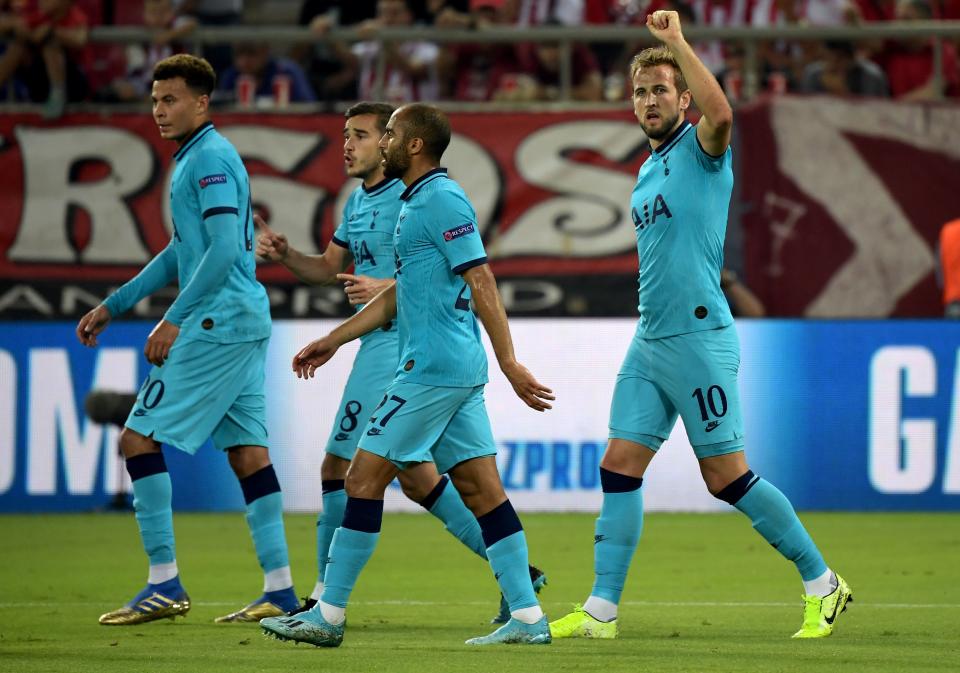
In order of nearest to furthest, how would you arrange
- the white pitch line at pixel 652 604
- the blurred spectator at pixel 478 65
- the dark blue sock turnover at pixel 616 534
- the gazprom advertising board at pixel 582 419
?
the dark blue sock turnover at pixel 616 534 < the white pitch line at pixel 652 604 < the gazprom advertising board at pixel 582 419 < the blurred spectator at pixel 478 65

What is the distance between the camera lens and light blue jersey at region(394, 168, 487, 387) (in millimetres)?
6551

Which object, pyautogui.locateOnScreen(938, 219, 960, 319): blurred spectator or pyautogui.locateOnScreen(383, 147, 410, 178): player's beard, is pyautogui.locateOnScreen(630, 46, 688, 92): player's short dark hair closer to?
pyautogui.locateOnScreen(383, 147, 410, 178): player's beard

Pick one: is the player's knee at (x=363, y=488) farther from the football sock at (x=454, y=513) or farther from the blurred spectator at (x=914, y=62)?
the blurred spectator at (x=914, y=62)

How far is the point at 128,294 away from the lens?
26.4 feet

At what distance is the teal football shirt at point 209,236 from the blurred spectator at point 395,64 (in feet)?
24.5

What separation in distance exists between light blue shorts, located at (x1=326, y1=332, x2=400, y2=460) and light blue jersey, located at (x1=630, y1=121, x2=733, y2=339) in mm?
1361

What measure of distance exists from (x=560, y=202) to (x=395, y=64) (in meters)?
2.08

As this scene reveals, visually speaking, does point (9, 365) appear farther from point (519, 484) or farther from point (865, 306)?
point (865, 306)

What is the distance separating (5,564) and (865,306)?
26.7ft

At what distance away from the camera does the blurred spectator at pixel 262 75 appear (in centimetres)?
1542

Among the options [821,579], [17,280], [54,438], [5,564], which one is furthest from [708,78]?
[17,280]

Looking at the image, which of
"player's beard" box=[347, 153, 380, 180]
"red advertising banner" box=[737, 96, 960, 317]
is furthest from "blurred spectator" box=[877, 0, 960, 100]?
"player's beard" box=[347, 153, 380, 180]

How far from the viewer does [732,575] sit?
32.2ft

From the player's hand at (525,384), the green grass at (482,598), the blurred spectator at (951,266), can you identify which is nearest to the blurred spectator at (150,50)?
the green grass at (482,598)
